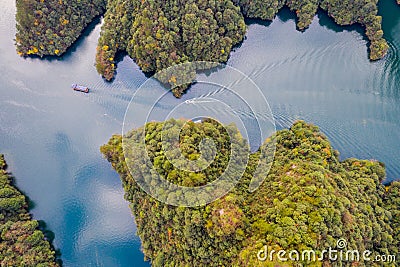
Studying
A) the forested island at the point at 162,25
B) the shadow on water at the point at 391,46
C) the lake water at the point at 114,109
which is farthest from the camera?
the shadow on water at the point at 391,46

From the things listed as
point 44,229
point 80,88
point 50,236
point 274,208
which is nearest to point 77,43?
point 80,88

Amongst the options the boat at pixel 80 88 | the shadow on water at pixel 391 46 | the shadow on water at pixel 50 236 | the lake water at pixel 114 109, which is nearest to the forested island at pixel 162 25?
the lake water at pixel 114 109

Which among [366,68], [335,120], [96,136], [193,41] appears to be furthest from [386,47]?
[96,136]

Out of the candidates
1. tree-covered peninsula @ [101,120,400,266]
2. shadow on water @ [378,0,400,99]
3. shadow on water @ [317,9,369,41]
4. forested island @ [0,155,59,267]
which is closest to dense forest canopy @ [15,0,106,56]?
forested island @ [0,155,59,267]

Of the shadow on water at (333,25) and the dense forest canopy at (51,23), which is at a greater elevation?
the shadow on water at (333,25)

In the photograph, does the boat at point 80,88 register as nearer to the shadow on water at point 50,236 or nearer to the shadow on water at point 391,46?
the shadow on water at point 50,236

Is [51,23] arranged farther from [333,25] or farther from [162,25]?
[333,25]

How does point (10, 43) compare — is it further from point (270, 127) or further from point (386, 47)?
point (386, 47)

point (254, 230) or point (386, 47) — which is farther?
point (386, 47)
